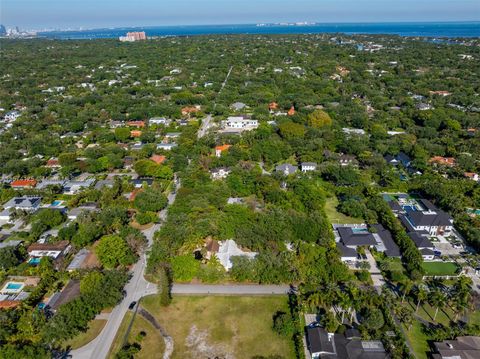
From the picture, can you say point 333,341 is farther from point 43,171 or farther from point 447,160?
point 43,171

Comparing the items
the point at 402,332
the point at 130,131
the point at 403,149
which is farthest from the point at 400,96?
the point at 402,332

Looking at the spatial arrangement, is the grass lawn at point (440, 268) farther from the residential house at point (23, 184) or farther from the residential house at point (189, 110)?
the residential house at point (189, 110)

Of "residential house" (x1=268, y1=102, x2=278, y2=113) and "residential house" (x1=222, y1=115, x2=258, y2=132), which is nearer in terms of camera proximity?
"residential house" (x1=222, y1=115, x2=258, y2=132)

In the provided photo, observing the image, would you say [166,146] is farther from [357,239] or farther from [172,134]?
[357,239]

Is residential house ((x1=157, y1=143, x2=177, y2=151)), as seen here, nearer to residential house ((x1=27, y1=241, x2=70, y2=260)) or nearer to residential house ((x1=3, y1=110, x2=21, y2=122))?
residential house ((x1=27, y1=241, x2=70, y2=260))

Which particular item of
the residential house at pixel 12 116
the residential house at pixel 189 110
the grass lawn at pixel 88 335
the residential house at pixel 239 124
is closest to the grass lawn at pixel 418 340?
the grass lawn at pixel 88 335

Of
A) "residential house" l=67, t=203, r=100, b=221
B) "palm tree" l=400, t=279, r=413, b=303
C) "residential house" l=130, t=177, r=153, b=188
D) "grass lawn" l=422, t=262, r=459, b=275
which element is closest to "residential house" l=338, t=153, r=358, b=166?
"grass lawn" l=422, t=262, r=459, b=275
